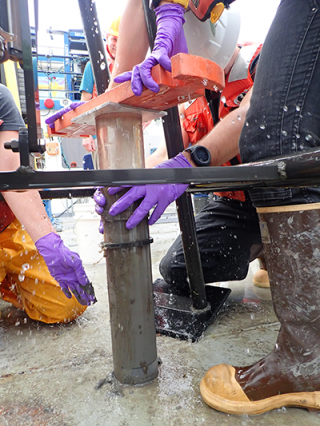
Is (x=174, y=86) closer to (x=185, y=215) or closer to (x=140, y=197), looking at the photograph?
(x=140, y=197)

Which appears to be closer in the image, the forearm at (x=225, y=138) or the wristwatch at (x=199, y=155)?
the wristwatch at (x=199, y=155)

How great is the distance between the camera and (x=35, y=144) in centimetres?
52

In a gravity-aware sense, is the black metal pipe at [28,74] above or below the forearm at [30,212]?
above

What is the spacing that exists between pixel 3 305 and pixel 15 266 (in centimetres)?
38

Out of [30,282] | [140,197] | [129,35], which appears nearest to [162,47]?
[129,35]

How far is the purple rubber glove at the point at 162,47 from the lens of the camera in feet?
2.41

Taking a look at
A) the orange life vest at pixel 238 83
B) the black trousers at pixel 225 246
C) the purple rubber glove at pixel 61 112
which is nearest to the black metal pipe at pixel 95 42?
the purple rubber glove at pixel 61 112

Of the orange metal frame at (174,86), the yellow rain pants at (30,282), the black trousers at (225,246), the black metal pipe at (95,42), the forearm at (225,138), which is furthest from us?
the black trousers at (225,246)

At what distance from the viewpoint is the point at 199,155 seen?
1111 mm

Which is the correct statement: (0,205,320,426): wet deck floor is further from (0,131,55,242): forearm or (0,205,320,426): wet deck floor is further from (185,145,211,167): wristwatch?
(185,145,211,167): wristwatch

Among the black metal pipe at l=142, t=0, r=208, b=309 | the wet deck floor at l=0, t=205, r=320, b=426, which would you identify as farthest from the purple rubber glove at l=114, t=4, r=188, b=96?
the wet deck floor at l=0, t=205, r=320, b=426

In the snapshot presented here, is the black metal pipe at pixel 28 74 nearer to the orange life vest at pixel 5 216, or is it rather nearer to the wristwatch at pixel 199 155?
the wristwatch at pixel 199 155

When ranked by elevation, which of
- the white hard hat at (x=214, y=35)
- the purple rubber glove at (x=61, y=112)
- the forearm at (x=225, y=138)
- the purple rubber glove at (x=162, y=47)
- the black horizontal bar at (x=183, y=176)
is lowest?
the black horizontal bar at (x=183, y=176)

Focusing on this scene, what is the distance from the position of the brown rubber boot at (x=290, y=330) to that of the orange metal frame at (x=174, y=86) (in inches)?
14.4
